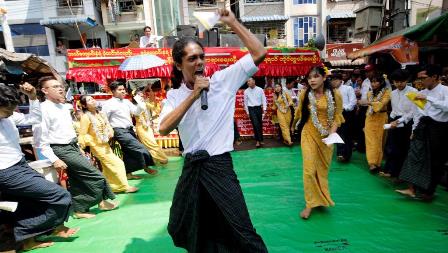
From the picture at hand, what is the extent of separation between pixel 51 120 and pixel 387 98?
188 inches

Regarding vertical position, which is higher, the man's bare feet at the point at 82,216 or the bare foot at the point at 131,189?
the man's bare feet at the point at 82,216

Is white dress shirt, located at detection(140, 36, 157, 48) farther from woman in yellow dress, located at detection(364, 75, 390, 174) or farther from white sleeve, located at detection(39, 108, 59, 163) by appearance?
woman in yellow dress, located at detection(364, 75, 390, 174)

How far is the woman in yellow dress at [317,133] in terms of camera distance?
130 inches

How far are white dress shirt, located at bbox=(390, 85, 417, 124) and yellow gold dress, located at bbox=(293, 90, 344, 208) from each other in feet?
4.62

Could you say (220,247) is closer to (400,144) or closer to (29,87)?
(29,87)

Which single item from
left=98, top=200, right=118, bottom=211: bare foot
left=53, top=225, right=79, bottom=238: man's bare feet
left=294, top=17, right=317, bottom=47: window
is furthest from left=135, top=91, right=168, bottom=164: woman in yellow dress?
left=294, top=17, right=317, bottom=47: window

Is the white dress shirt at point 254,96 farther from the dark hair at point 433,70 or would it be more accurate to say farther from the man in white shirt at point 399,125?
the dark hair at point 433,70

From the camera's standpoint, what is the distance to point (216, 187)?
166 cm

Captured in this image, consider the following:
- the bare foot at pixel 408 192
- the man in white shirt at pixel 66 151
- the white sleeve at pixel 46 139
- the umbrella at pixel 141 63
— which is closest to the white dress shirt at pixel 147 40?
the umbrella at pixel 141 63

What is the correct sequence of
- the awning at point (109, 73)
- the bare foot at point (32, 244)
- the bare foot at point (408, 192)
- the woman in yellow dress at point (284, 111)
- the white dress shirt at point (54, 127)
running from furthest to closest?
the awning at point (109, 73) → the woman in yellow dress at point (284, 111) → the bare foot at point (408, 192) → the white dress shirt at point (54, 127) → the bare foot at point (32, 244)

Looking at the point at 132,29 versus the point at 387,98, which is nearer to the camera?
the point at 387,98

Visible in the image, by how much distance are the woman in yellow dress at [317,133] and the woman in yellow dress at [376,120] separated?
5.71 ft

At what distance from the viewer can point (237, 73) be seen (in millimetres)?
1689

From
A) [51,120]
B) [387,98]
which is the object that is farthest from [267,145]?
[51,120]
